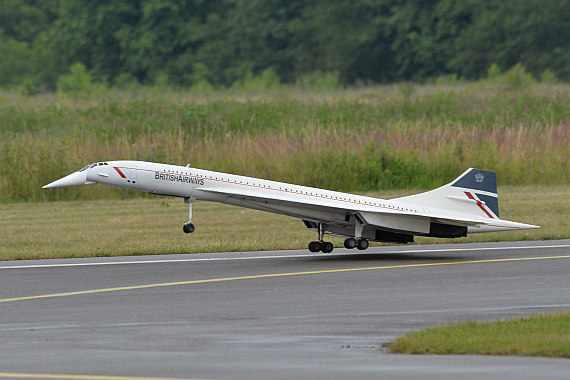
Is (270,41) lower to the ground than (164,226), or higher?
higher

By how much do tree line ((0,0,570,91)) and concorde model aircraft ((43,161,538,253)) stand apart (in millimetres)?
54909

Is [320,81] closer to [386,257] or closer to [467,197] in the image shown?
[467,197]

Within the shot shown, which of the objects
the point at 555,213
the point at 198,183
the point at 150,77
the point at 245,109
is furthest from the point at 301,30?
the point at 198,183

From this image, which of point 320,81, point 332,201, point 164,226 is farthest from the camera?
point 320,81

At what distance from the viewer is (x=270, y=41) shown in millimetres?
81938

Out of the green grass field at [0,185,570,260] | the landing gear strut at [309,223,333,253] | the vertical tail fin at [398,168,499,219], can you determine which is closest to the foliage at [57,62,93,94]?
the green grass field at [0,185,570,260]

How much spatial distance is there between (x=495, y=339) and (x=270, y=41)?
72.5 meters

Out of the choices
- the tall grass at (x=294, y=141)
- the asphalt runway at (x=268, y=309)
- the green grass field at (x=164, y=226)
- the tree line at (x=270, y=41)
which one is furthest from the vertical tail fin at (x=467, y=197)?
the tree line at (x=270, y=41)

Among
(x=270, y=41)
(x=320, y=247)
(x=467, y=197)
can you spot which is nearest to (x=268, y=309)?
(x=320, y=247)

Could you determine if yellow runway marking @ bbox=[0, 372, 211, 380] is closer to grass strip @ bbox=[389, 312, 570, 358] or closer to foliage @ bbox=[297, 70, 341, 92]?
grass strip @ bbox=[389, 312, 570, 358]

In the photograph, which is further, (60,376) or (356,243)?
(356,243)

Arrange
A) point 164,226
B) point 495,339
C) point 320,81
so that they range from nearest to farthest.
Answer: point 495,339 → point 164,226 → point 320,81

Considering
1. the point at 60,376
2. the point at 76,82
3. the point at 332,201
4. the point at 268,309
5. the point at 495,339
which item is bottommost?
the point at 60,376

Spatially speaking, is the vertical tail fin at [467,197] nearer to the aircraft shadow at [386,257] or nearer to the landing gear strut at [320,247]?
the aircraft shadow at [386,257]
